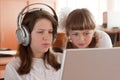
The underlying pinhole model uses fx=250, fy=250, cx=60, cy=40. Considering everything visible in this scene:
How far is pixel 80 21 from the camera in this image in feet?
4.17

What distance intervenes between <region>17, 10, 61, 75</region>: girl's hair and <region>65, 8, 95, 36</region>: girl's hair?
12cm

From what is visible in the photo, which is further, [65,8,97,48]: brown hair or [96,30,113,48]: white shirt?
[96,30,113,48]: white shirt

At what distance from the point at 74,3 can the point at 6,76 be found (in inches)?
134

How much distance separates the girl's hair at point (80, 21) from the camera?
1245 millimetres

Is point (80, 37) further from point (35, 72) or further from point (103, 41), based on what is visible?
point (103, 41)

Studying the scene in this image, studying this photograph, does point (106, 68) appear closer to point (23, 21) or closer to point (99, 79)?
point (99, 79)

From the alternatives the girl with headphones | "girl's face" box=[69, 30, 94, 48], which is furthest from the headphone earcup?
"girl's face" box=[69, 30, 94, 48]

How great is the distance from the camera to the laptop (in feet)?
1.70

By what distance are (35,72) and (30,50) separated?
0.11 metres

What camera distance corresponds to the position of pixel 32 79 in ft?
3.67

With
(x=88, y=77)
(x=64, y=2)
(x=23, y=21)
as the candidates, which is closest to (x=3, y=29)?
(x=64, y=2)

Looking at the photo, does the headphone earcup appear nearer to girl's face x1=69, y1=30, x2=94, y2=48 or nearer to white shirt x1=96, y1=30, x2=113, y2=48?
girl's face x1=69, y1=30, x2=94, y2=48

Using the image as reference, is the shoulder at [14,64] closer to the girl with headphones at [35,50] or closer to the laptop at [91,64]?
the girl with headphones at [35,50]

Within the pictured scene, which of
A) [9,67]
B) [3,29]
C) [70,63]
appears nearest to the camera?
[70,63]
